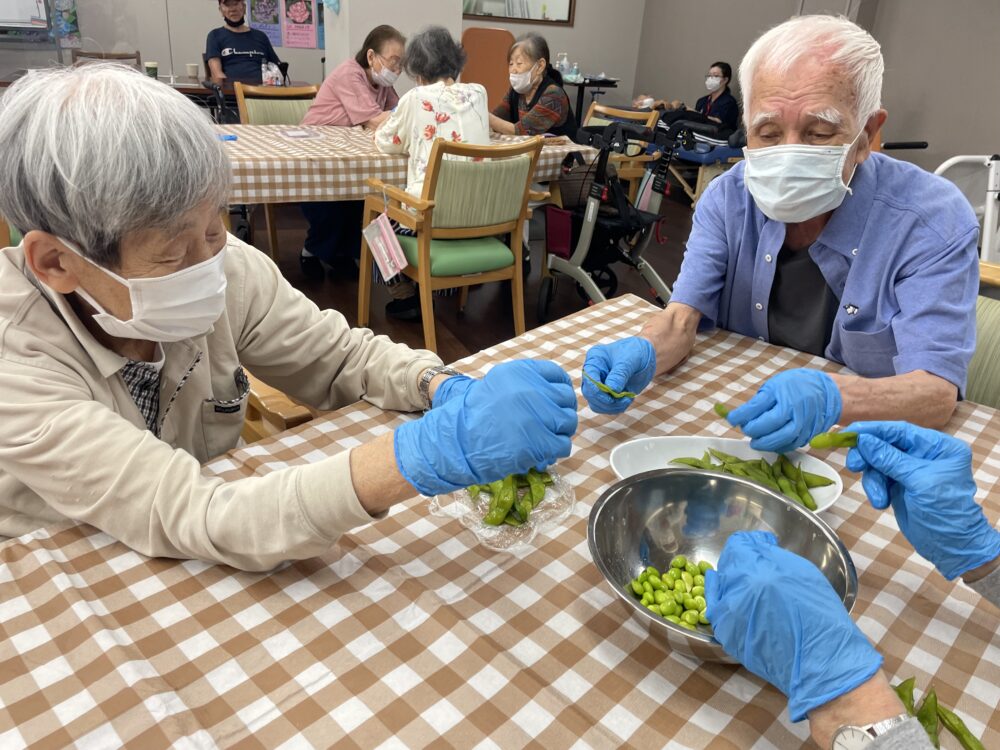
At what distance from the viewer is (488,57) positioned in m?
6.71

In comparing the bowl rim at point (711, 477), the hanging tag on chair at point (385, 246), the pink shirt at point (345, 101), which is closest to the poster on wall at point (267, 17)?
the pink shirt at point (345, 101)

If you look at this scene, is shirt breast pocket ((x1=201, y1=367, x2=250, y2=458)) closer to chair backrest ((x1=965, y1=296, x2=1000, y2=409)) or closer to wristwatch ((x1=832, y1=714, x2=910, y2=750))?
wristwatch ((x1=832, y1=714, x2=910, y2=750))

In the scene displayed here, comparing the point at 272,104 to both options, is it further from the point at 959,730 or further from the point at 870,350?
the point at 959,730

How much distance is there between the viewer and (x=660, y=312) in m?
1.62

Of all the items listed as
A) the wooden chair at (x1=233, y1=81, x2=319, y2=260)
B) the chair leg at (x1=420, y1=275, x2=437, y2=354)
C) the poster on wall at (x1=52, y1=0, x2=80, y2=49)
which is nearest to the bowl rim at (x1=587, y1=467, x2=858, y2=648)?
the chair leg at (x1=420, y1=275, x2=437, y2=354)

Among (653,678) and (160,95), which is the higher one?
(160,95)

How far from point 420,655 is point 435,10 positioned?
5.35 m

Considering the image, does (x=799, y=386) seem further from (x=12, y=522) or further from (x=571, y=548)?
(x=12, y=522)

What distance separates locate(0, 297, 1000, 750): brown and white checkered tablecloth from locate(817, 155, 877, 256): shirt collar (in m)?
0.72

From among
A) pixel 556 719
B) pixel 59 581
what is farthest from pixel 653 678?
pixel 59 581

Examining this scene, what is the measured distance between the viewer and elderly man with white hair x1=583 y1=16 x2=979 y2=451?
50.4 inches

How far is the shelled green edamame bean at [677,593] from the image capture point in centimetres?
80

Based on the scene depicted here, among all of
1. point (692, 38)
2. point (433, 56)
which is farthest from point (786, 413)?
point (692, 38)

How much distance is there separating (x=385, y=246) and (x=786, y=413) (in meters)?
2.17
